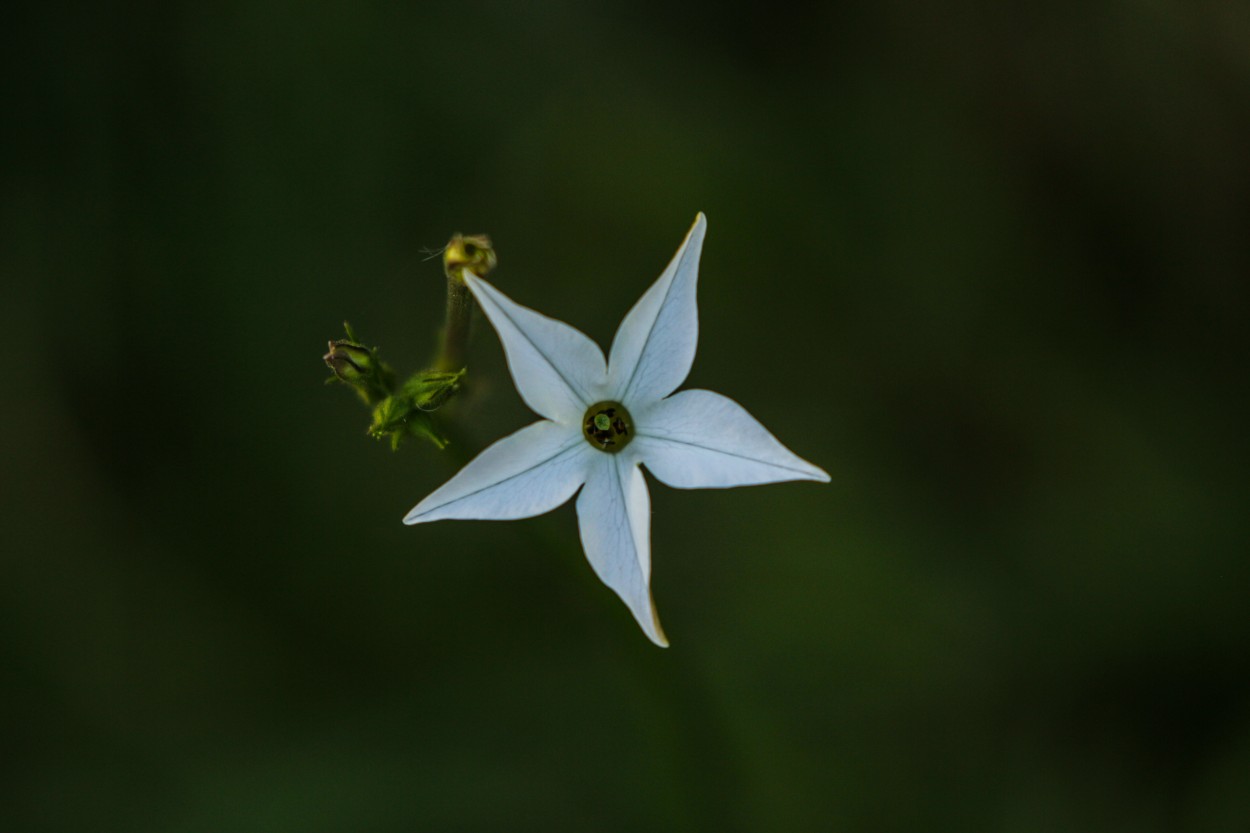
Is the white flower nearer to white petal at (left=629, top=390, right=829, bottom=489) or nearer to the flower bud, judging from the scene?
white petal at (left=629, top=390, right=829, bottom=489)

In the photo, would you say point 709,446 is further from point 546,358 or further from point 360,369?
point 360,369

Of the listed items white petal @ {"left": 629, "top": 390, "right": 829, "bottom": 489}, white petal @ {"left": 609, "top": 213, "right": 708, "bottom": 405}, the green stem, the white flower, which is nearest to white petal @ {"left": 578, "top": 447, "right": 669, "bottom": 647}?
the white flower

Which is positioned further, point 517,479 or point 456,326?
point 456,326

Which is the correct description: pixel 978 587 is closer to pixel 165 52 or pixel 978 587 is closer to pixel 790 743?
pixel 790 743

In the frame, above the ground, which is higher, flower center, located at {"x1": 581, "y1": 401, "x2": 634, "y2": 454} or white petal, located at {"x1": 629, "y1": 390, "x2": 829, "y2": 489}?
flower center, located at {"x1": 581, "y1": 401, "x2": 634, "y2": 454}

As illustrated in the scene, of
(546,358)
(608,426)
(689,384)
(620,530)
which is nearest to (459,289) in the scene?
(546,358)

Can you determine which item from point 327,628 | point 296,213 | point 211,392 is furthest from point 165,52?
point 327,628

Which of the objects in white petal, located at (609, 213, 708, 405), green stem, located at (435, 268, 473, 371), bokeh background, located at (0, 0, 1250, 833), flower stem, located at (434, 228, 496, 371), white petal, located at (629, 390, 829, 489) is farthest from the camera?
bokeh background, located at (0, 0, 1250, 833)

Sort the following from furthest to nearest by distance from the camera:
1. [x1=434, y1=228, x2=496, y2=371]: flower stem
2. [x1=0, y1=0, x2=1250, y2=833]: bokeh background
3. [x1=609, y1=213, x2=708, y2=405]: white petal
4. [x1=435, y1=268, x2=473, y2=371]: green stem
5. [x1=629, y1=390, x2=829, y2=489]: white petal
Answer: [x1=0, y1=0, x2=1250, y2=833]: bokeh background → [x1=435, y1=268, x2=473, y2=371]: green stem → [x1=434, y1=228, x2=496, y2=371]: flower stem → [x1=609, y1=213, x2=708, y2=405]: white petal → [x1=629, y1=390, x2=829, y2=489]: white petal
